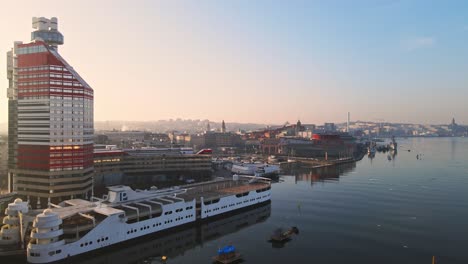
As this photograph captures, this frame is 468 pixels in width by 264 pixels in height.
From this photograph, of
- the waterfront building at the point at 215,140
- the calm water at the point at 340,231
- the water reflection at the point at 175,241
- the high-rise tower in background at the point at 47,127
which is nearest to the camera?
the water reflection at the point at 175,241

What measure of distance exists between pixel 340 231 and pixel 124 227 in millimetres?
22035

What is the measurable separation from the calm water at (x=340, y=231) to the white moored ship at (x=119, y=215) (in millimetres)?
1364

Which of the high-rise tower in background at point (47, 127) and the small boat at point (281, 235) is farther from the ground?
the high-rise tower in background at point (47, 127)

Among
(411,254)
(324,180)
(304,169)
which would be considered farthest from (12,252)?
(304,169)

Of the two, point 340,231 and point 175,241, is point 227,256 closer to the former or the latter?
point 175,241

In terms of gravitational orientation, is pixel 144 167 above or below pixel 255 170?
above

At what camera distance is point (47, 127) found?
4350 centimetres

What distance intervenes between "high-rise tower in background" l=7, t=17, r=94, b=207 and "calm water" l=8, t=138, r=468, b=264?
16.8m

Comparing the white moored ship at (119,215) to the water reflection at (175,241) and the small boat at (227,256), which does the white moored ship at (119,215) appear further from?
the small boat at (227,256)

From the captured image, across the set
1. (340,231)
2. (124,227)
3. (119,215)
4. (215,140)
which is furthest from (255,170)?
(215,140)

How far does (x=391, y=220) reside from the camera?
4081 centimetres

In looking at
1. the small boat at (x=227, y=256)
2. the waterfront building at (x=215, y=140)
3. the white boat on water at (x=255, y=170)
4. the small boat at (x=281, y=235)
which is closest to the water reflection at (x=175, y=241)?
the small boat at (x=227, y=256)

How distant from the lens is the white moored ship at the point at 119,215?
2748cm

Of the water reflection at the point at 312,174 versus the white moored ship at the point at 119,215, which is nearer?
the white moored ship at the point at 119,215
